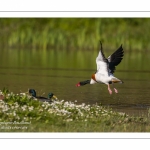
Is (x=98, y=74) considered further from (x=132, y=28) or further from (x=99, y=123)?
(x=132, y=28)

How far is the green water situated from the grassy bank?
112 cm

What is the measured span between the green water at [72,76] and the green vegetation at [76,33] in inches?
19.4

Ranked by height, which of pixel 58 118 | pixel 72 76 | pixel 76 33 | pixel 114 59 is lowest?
pixel 58 118

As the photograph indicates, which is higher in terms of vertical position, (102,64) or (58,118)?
(102,64)

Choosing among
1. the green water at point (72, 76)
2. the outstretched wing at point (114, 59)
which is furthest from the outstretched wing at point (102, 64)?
the green water at point (72, 76)

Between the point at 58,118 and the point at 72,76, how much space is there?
743 cm

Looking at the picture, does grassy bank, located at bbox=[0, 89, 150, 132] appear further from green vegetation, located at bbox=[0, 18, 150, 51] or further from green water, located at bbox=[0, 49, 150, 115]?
green vegetation, located at bbox=[0, 18, 150, 51]

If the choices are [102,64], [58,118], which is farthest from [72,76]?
[58,118]

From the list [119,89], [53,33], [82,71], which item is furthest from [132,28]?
[119,89]

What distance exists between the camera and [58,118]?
32.1 feet

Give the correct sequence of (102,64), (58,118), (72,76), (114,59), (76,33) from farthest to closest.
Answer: (76,33) < (72,76) < (114,59) < (102,64) < (58,118)

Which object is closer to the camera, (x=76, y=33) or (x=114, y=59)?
(x=114, y=59)

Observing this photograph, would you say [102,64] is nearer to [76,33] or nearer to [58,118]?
[58,118]
